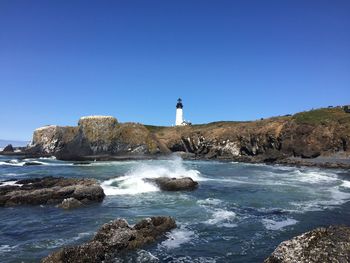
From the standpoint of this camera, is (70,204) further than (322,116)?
No

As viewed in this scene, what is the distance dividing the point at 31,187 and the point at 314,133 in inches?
2633

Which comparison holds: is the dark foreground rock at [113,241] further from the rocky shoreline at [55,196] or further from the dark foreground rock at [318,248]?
the rocky shoreline at [55,196]

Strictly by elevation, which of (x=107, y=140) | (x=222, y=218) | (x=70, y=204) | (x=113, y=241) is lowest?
(x=222, y=218)

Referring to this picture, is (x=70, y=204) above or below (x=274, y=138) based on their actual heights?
below

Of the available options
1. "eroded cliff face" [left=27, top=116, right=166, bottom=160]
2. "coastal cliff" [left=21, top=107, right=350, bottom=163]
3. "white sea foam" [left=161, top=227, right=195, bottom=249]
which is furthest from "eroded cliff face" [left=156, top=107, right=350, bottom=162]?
"white sea foam" [left=161, top=227, right=195, bottom=249]

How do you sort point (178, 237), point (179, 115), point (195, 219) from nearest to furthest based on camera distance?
point (178, 237) → point (195, 219) → point (179, 115)

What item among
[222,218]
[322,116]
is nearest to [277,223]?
[222,218]

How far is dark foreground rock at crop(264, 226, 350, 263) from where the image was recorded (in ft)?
34.1

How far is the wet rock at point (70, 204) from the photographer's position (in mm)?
26017

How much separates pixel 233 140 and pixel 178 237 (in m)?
82.0

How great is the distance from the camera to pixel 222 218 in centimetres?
2300

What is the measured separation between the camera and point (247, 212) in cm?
2516

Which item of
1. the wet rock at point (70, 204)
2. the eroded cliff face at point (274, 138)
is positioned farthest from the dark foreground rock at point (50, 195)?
the eroded cliff face at point (274, 138)

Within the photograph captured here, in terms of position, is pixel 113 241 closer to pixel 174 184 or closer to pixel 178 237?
pixel 178 237
